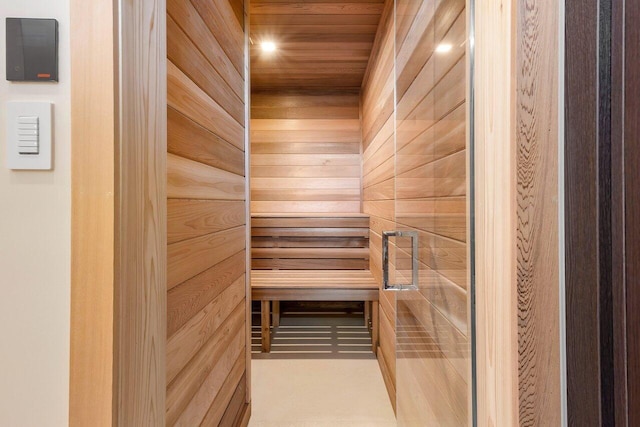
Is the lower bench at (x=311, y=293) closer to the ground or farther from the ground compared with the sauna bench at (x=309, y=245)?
closer to the ground

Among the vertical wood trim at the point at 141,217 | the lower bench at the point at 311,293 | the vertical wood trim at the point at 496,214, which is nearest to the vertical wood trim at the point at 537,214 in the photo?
the vertical wood trim at the point at 496,214

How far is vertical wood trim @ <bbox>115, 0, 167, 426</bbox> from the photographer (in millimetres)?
698

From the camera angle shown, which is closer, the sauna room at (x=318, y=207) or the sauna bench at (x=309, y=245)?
the sauna room at (x=318, y=207)

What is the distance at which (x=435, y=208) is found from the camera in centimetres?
103

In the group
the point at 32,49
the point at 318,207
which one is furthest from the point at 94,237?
the point at 318,207

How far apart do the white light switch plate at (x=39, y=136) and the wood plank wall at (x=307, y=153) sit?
3.21 m

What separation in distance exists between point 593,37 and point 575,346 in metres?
0.49

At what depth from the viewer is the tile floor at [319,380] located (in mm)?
1964

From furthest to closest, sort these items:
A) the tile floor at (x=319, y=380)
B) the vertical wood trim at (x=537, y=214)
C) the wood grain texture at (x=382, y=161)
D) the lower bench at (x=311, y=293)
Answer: the lower bench at (x=311, y=293)
the wood grain texture at (x=382, y=161)
the tile floor at (x=319, y=380)
the vertical wood trim at (x=537, y=214)

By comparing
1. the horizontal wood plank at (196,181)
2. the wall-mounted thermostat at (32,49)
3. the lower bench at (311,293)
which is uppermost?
the wall-mounted thermostat at (32,49)

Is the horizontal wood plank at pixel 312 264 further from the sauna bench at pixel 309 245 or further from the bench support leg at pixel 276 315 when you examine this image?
the bench support leg at pixel 276 315

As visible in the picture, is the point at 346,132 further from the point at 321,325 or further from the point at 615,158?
the point at 615,158

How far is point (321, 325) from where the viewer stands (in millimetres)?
3273

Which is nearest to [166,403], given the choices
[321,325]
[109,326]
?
[109,326]
